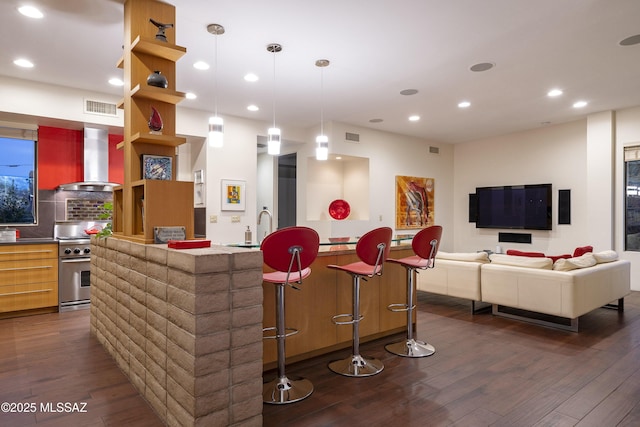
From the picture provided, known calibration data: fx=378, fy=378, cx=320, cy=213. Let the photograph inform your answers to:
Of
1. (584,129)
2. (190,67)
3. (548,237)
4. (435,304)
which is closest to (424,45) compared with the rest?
(190,67)

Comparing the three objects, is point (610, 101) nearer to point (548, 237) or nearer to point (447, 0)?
point (548, 237)

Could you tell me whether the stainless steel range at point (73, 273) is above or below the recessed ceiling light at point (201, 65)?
below

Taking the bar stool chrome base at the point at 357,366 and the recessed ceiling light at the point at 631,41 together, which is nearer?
the bar stool chrome base at the point at 357,366

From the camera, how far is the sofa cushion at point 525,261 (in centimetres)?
403

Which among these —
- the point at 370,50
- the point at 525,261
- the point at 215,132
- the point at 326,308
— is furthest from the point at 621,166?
the point at 215,132

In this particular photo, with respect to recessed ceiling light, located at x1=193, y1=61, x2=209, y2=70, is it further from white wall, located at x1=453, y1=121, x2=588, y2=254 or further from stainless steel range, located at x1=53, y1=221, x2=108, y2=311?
white wall, located at x1=453, y1=121, x2=588, y2=254

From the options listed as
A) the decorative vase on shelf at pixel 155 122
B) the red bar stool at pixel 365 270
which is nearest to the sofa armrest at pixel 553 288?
the red bar stool at pixel 365 270

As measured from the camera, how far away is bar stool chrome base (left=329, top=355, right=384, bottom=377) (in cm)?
284

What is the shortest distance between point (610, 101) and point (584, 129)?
A: 46.5 inches

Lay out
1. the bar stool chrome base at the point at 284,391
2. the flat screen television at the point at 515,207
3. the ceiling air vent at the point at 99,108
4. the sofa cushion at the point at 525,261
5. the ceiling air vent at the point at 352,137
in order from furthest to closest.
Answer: the flat screen television at the point at 515,207, the ceiling air vent at the point at 352,137, the ceiling air vent at the point at 99,108, the sofa cushion at the point at 525,261, the bar stool chrome base at the point at 284,391

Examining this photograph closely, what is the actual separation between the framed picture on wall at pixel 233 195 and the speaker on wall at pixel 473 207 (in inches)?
206

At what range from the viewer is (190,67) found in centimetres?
429

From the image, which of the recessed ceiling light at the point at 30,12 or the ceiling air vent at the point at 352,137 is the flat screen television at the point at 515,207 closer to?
the ceiling air vent at the point at 352,137

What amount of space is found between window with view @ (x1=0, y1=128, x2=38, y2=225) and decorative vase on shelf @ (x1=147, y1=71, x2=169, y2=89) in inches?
137
